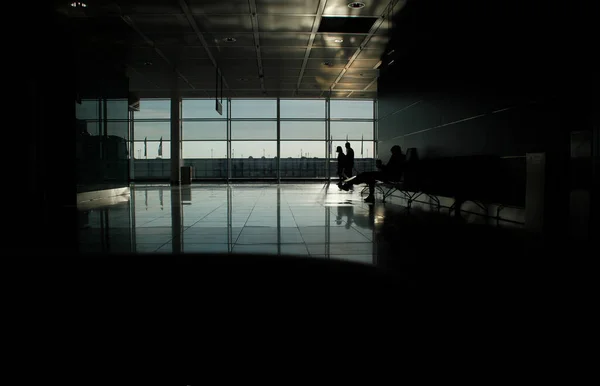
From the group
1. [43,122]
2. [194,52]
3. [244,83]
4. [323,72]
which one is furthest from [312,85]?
[43,122]

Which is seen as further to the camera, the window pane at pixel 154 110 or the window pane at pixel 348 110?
the window pane at pixel 348 110

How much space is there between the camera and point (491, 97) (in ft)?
20.0

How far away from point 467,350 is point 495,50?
5.06m

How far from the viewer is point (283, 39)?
1038 cm

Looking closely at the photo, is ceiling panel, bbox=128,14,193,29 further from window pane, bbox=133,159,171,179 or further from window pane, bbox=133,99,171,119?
window pane, bbox=133,159,171,179

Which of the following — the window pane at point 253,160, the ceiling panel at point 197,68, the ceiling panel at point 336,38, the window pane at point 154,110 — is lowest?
the window pane at point 253,160

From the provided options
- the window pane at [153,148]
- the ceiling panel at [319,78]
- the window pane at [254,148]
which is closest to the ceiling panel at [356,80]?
the ceiling panel at [319,78]

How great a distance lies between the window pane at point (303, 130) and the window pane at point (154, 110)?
5.55 meters

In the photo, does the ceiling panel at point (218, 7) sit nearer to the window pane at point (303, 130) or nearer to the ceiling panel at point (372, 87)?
the ceiling panel at point (372, 87)

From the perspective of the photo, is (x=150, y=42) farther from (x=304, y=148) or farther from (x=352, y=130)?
(x=352, y=130)

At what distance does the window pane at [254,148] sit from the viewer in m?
19.9

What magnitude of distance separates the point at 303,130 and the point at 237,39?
9.70 m

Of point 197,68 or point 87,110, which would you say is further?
point 197,68

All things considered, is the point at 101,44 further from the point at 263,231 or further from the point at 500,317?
the point at 500,317
